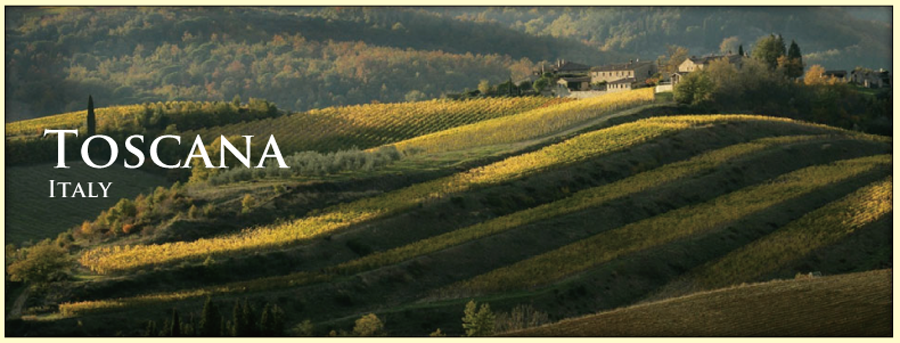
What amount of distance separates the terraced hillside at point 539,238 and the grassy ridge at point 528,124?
155 cm

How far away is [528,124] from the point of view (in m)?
125

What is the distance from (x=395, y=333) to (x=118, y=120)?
270 feet

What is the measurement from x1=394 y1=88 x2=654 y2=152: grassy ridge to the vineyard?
22.4ft

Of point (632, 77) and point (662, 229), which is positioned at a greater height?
point (632, 77)

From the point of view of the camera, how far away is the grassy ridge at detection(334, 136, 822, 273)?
261 ft

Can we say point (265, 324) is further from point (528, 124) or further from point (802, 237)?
point (528, 124)

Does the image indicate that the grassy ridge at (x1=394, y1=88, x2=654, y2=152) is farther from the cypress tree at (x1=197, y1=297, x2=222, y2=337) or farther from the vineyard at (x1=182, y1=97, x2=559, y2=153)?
the cypress tree at (x1=197, y1=297, x2=222, y2=337)

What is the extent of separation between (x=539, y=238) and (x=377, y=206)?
11635 millimetres

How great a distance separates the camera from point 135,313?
216 ft

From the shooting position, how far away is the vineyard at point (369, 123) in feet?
446

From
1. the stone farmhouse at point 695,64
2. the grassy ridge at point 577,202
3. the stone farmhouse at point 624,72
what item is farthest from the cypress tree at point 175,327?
the stone farmhouse at point 624,72

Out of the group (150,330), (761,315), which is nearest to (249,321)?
(150,330)

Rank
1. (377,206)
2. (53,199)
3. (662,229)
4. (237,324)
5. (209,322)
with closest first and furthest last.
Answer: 1. (237,324)
2. (209,322)
3. (662,229)
4. (377,206)
5. (53,199)

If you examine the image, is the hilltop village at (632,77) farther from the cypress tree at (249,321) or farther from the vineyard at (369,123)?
the cypress tree at (249,321)
